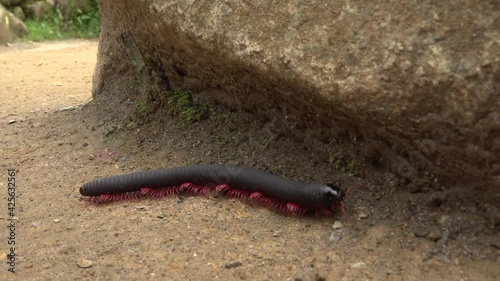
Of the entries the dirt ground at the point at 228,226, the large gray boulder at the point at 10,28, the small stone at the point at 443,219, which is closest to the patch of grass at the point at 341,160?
the dirt ground at the point at 228,226

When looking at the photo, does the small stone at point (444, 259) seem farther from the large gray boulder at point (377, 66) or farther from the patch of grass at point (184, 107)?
the patch of grass at point (184, 107)

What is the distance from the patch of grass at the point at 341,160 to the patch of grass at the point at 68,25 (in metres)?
10.2

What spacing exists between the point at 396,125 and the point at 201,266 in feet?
3.44

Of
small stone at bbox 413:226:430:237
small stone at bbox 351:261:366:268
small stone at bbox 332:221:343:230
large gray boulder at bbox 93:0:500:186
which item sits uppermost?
large gray boulder at bbox 93:0:500:186

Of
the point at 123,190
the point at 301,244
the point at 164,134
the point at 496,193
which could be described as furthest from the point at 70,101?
the point at 496,193

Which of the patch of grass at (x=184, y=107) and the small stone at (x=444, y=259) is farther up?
the patch of grass at (x=184, y=107)

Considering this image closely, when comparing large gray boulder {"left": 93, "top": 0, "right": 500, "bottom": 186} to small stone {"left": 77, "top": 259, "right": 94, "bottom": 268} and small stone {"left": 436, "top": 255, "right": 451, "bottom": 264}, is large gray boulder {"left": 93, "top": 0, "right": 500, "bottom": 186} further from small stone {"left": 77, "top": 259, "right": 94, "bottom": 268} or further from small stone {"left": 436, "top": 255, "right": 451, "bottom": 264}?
small stone {"left": 77, "top": 259, "right": 94, "bottom": 268}

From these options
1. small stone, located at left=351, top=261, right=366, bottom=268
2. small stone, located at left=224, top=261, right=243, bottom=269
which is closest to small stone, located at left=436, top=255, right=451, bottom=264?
small stone, located at left=351, top=261, right=366, bottom=268

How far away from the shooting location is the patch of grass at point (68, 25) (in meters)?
12.1

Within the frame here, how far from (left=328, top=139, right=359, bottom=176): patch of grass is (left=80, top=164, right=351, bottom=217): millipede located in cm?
14

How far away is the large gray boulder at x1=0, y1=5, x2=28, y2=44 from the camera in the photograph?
1100cm

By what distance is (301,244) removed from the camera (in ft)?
8.45

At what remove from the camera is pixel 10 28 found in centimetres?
1136

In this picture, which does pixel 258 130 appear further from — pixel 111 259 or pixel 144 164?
pixel 111 259
